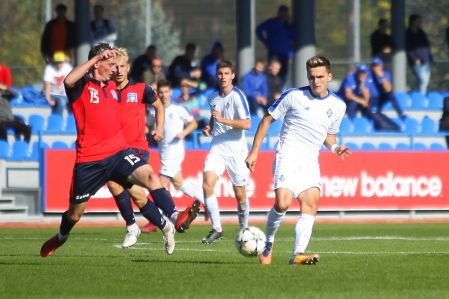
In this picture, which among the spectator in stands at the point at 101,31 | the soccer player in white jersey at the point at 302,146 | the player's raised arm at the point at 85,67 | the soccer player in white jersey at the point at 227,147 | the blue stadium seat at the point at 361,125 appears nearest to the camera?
the player's raised arm at the point at 85,67

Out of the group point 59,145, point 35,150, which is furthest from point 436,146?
point 35,150

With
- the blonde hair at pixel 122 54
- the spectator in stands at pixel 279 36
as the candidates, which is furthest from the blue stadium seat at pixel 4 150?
the blonde hair at pixel 122 54

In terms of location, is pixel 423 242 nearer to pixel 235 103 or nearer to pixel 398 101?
pixel 235 103

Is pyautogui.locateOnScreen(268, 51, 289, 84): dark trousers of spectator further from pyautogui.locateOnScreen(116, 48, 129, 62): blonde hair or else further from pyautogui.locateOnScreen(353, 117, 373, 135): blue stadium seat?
pyautogui.locateOnScreen(116, 48, 129, 62): blonde hair

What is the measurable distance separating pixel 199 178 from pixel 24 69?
10759mm

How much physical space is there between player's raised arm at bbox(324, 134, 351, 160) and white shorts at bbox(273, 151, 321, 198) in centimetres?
26

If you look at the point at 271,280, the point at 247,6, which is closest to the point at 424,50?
the point at 247,6

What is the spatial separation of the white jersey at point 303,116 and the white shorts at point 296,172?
0.12m

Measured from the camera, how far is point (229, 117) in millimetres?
16203

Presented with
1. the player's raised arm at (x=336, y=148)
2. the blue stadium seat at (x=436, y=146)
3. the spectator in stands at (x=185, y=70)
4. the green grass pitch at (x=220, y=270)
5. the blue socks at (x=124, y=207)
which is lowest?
the green grass pitch at (x=220, y=270)

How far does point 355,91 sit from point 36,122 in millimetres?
6479

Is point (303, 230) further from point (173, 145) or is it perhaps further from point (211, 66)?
point (211, 66)

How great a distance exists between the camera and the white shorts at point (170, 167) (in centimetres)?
1961

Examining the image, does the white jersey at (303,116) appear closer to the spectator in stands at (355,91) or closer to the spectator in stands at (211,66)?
the spectator in stands at (355,91)
